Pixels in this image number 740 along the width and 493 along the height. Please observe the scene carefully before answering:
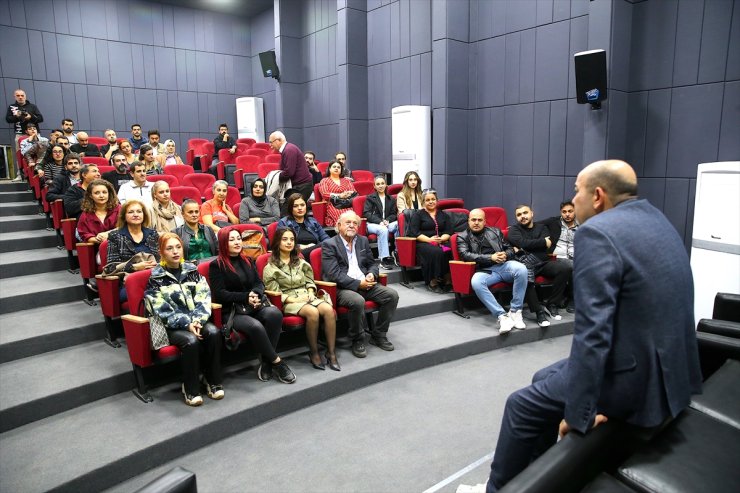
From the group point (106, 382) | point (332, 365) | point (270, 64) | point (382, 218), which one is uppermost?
point (270, 64)

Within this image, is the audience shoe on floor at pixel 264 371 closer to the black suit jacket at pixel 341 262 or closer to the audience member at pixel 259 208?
the black suit jacket at pixel 341 262

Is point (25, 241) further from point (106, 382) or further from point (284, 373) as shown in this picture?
point (284, 373)

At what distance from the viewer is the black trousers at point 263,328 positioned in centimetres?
288

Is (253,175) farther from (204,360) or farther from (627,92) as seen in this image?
(627,92)

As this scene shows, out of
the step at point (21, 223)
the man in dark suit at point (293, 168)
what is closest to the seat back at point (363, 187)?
the man in dark suit at point (293, 168)

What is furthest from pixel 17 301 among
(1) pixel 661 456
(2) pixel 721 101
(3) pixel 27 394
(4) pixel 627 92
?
(2) pixel 721 101

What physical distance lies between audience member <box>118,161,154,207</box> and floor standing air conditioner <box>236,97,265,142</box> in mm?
5526

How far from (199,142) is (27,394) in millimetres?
6661

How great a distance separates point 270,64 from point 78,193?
5460mm

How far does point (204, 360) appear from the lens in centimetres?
279

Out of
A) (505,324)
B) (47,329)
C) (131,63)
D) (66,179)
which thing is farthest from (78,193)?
(131,63)

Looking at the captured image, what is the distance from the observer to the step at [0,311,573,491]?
2.09 metres

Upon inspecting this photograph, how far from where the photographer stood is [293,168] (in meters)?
4.84

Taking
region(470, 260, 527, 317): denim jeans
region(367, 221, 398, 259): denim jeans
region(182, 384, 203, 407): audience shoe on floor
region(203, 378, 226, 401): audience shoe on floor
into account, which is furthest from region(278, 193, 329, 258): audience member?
region(182, 384, 203, 407): audience shoe on floor
